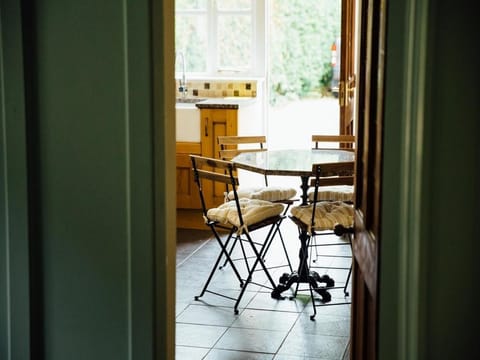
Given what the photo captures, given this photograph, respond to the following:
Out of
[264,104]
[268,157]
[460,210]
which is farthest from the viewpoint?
[264,104]

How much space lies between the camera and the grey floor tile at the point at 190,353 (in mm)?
3357

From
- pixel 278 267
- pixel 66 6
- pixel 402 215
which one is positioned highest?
pixel 66 6

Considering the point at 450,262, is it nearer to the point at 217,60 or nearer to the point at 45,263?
the point at 45,263

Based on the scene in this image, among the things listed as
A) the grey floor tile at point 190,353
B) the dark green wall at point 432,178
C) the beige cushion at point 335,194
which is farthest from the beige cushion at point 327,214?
the dark green wall at point 432,178

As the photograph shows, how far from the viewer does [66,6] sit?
2.13 meters

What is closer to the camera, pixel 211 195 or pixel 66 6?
pixel 66 6

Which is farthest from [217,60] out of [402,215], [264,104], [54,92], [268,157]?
[402,215]

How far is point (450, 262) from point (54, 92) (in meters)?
1.27

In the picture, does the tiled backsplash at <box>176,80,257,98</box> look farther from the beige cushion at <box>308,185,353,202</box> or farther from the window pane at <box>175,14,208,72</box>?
the beige cushion at <box>308,185,353,202</box>

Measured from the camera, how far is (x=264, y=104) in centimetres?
727

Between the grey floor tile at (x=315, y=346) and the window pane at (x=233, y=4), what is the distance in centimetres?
433

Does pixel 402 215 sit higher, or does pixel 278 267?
pixel 402 215

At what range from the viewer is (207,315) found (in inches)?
156

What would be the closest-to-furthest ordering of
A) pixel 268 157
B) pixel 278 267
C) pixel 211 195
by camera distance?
pixel 268 157, pixel 278 267, pixel 211 195
